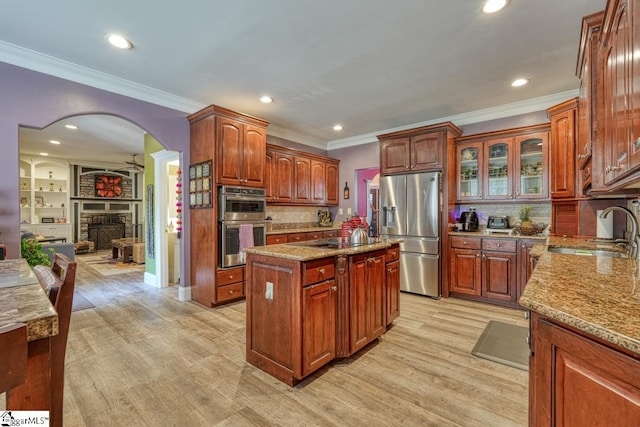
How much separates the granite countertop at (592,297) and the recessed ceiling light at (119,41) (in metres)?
3.38

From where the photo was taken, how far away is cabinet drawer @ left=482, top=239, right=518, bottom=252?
364 centimetres

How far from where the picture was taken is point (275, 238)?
4477mm

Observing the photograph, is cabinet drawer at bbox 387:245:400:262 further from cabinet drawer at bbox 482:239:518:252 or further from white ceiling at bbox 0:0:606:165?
white ceiling at bbox 0:0:606:165

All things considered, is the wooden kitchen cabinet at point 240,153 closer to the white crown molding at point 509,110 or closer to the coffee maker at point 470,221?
the white crown molding at point 509,110

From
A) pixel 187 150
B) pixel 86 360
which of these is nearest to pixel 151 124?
Answer: pixel 187 150

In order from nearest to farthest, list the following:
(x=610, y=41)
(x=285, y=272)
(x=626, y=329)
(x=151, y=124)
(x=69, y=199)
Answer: (x=626, y=329) < (x=610, y=41) < (x=285, y=272) < (x=151, y=124) < (x=69, y=199)

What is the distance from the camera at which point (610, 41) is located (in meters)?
1.43

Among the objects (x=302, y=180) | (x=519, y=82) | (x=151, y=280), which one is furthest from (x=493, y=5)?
(x=151, y=280)

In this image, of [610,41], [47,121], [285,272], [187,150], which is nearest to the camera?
[610,41]

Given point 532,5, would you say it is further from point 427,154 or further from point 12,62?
point 12,62

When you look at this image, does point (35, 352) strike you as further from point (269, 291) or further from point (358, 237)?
point (358, 237)

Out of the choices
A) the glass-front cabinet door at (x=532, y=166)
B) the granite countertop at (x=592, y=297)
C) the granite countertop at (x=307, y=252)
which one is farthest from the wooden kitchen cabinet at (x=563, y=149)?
the granite countertop at (x=307, y=252)

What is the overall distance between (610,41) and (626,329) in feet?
4.89

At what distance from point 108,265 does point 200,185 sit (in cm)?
445
